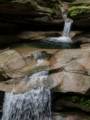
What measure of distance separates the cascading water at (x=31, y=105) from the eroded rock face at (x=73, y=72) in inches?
20.8

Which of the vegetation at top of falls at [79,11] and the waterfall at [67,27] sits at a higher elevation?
the vegetation at top of falls at [79,11]

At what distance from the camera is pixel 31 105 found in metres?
9.38

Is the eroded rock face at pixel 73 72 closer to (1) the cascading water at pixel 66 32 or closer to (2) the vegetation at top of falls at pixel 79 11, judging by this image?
(2) the vegetation at top of falls at pixel 79 11

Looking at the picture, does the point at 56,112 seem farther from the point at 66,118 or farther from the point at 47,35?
the point at 47,35

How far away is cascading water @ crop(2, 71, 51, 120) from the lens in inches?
368

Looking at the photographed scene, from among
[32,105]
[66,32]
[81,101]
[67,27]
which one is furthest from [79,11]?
[32,105]

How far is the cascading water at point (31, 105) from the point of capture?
9.34 metres

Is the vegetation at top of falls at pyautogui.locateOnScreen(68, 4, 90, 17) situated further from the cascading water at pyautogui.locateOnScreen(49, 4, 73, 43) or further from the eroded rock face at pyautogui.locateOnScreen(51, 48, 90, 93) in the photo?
the eroded rock face at pyautogui.locateOnScreen(51, 48, 90, 93)

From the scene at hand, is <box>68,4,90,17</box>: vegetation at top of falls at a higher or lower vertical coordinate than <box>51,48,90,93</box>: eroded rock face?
higher

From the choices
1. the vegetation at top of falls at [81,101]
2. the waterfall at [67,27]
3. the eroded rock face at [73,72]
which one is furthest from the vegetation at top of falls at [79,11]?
the vegetation at top of falls at [81,101]

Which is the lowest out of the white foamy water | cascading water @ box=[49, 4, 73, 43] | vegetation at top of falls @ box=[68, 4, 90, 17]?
the white foamy water

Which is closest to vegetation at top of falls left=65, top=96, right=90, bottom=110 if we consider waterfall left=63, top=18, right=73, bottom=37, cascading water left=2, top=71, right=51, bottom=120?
cascading water left=2, top=71, right=51, bottom=120

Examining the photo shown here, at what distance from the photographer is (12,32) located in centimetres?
1428

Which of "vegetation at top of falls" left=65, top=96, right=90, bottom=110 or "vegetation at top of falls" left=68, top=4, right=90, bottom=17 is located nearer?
"vegetation at top of falls" left=65, top=96, right=90, bottom=110
